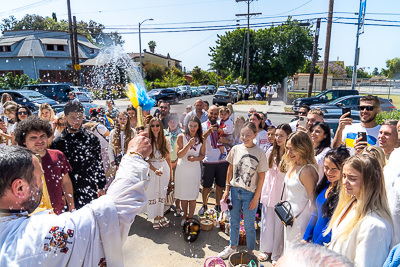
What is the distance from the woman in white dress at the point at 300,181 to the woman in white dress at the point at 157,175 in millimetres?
2146

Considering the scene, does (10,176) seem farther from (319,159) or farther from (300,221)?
(319,159)

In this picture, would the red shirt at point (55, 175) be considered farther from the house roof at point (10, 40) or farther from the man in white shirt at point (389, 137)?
the house roof at point (10, 40)

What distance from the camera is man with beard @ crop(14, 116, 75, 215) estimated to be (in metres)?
2.59

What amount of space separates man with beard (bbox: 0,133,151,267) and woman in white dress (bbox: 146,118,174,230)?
2694mm

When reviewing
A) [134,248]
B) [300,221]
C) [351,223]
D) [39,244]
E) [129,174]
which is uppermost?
[129,174]

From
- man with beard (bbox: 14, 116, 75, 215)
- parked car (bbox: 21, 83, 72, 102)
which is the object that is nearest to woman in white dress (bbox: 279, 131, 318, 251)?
man with beard (bbox: 14, 116, 75, 215)

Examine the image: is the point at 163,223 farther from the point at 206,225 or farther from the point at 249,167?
the point at 249,167

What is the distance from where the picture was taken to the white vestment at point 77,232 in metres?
1.18

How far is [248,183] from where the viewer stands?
342cm

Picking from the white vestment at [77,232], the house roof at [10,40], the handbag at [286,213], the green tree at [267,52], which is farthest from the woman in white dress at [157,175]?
the house roof at [10,40]

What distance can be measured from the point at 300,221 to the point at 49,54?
41.2 meters

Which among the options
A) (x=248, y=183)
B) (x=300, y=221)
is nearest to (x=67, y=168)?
(x=248, y=183)

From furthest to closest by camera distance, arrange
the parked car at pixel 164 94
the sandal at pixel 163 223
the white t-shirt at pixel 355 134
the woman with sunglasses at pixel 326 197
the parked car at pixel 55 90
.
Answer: the parked car at pixel 164 94
the parked car at pixel 55 90
the sandal at pixel 163 223
the white t-shirt at pixel 355 134
the woman with sunglasses at pixel 326 197

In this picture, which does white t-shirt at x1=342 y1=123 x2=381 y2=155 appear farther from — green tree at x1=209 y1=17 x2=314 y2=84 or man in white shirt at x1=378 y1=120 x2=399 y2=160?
green tree at x1=209 y1=17 x2=314 y2=84
